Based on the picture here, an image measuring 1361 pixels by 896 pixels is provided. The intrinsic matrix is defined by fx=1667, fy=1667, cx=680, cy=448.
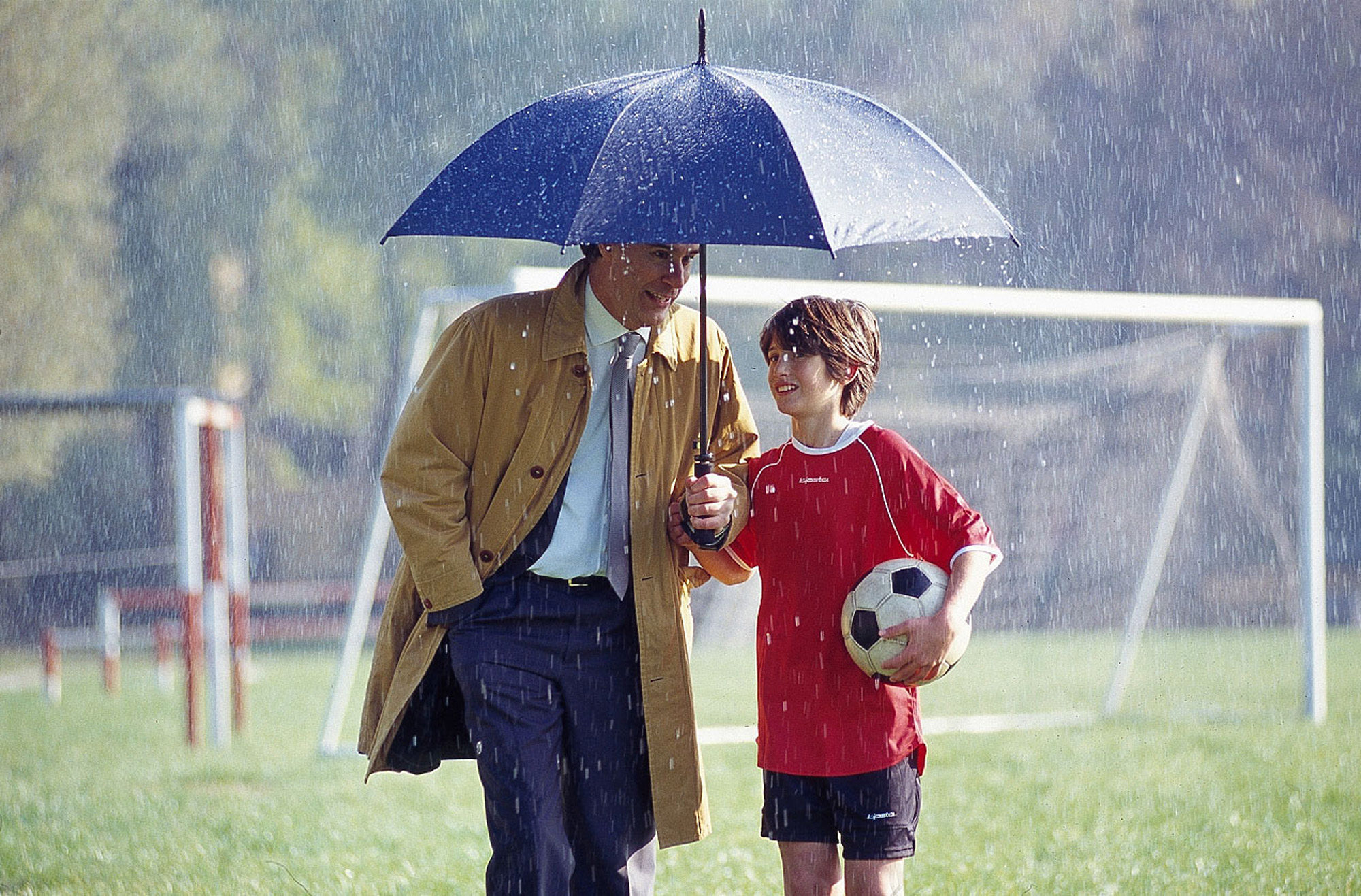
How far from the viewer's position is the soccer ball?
334 cm

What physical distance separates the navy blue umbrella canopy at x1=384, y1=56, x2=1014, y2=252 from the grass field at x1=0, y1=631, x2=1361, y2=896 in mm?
2384

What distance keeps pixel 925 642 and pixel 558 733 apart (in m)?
0.77

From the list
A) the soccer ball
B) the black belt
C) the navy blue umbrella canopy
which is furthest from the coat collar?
the soccer ball

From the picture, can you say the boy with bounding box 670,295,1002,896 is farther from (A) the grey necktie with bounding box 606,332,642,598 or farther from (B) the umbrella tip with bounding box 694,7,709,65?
(B) the umbrella tip with bounding box 694,7,709,65

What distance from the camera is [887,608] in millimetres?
3348

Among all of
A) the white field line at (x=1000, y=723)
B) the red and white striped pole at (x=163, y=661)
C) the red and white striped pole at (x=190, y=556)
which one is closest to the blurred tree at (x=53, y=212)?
the red and white striped pole at (x=163, y=661)

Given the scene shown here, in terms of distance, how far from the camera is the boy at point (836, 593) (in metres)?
3.40

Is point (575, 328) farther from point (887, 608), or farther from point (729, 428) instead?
point (887, 608)

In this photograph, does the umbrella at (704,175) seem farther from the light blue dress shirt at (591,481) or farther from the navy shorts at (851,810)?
the navy shorts at (851,810)

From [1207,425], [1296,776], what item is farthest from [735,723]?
[1207,425]

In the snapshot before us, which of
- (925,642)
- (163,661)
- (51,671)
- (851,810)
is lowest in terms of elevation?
(163,661)

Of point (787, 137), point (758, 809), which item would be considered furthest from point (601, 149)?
point (758, 809)

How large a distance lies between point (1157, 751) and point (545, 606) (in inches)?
205

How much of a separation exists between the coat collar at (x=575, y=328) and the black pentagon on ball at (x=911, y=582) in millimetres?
667
